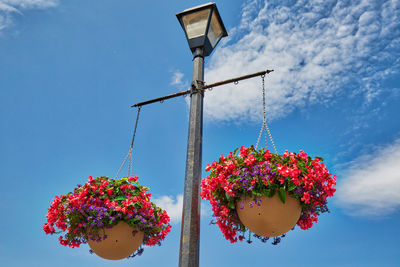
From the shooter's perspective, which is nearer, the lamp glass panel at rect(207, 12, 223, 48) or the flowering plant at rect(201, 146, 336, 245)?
the flowering plant at rect(201, 146, 336, 245)

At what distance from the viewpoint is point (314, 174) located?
3.03 meters

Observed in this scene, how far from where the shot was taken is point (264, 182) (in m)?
2.92

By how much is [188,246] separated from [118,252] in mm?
1057

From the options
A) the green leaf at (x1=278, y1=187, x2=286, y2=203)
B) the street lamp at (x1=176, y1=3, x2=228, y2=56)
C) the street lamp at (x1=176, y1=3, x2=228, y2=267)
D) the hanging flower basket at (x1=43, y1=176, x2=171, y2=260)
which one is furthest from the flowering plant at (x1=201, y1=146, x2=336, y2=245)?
the street lamp at (x1=176, y1=3, x2=228, y2=56)

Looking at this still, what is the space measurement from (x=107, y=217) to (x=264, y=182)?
1594 mm

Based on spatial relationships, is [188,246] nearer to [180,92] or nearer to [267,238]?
[267,238]

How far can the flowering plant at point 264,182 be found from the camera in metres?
2.95

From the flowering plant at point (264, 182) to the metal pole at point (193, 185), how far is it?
14cm

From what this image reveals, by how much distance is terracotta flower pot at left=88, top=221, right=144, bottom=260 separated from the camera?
3.53m

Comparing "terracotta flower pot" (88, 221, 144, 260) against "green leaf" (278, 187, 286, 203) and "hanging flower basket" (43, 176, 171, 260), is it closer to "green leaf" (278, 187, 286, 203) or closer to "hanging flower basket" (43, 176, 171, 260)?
"hanging flower basket" (43, 176, 171, 260)

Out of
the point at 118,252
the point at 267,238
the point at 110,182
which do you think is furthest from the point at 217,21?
the point at 118,252

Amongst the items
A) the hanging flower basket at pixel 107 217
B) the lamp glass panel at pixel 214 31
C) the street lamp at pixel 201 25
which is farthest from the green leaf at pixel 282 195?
the lamp glass panel at pixel 214 31

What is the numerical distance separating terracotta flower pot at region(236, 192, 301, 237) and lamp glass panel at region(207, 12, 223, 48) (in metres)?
1.93

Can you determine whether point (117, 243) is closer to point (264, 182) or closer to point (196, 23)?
point (264, 182)
